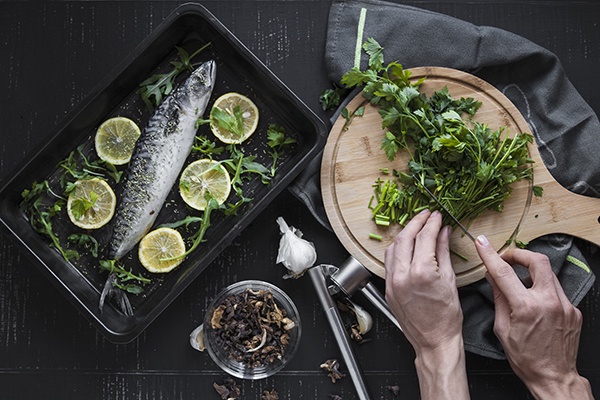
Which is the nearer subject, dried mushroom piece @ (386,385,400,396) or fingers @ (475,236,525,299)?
fingers @ (475,236,525,299)

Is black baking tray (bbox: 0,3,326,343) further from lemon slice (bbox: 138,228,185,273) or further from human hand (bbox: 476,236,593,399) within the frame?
human hand (bbox: 476,236,593,399)

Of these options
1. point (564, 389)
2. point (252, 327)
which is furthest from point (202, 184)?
point (564, 389)

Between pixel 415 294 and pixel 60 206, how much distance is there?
1.10 m

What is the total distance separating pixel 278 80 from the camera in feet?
6.60

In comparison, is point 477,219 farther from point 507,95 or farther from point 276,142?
point 276,142

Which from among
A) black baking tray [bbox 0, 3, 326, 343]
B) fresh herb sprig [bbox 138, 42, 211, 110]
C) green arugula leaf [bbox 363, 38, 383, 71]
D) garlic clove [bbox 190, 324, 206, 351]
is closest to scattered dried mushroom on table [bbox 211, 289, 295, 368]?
garlic clove [bbox 190, 324, 206, 351]

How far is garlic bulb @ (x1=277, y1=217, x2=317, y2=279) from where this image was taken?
2070 millimetres

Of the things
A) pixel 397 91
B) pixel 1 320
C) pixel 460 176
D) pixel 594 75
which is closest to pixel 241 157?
pixel 397 91

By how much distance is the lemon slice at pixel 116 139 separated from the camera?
83.7 inches

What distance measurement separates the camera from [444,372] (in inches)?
74.0

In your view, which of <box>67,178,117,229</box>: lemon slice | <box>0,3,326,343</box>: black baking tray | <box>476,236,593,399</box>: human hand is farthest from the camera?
<box>67,178,117,229</box>: lemon slice

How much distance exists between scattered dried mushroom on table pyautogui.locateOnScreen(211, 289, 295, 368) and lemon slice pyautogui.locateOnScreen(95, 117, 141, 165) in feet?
1.79

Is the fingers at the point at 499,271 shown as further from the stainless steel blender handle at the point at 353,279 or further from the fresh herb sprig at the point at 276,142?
the fresh herb sprig at the point at 276,142

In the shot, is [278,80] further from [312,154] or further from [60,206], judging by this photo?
[60,206]
